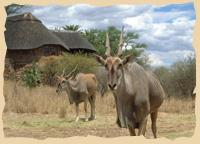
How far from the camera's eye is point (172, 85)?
776 cm

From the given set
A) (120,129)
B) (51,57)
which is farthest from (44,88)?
(120,129)

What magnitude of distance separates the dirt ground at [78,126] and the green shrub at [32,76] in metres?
0.35

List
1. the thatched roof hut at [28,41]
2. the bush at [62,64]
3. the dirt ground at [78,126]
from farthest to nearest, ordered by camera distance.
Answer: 1. the bush at [62,64]
2. the thatched roof hut at [28,41]
3. the dirt ground at [78,126]

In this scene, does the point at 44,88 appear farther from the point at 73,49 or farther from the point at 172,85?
the point at 172,85

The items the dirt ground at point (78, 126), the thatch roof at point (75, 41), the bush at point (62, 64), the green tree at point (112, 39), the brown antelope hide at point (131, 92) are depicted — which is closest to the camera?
the brown antelope hide at point (131, 92)

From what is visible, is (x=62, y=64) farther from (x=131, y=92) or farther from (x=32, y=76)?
(x=131, y=92)

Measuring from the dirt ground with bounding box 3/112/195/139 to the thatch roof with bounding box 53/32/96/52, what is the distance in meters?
0.75

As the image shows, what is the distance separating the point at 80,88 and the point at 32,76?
3.13 meters

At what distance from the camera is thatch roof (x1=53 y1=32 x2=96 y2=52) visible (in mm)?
7410

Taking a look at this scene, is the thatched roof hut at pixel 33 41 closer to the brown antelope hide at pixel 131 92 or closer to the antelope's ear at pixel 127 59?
the brown antelope hide at pixel 131 92

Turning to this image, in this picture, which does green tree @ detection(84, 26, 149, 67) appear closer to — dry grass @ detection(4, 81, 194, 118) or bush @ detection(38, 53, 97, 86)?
bush @ detection(38, 53, 97, 86)

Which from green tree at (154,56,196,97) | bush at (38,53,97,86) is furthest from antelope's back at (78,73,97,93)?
green tree at (154,56,196,97)

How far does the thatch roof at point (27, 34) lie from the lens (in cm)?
728

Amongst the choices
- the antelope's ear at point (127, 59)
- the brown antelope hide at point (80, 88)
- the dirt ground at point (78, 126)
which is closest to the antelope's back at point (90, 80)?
the brown antelope hide at point (80, 88)
